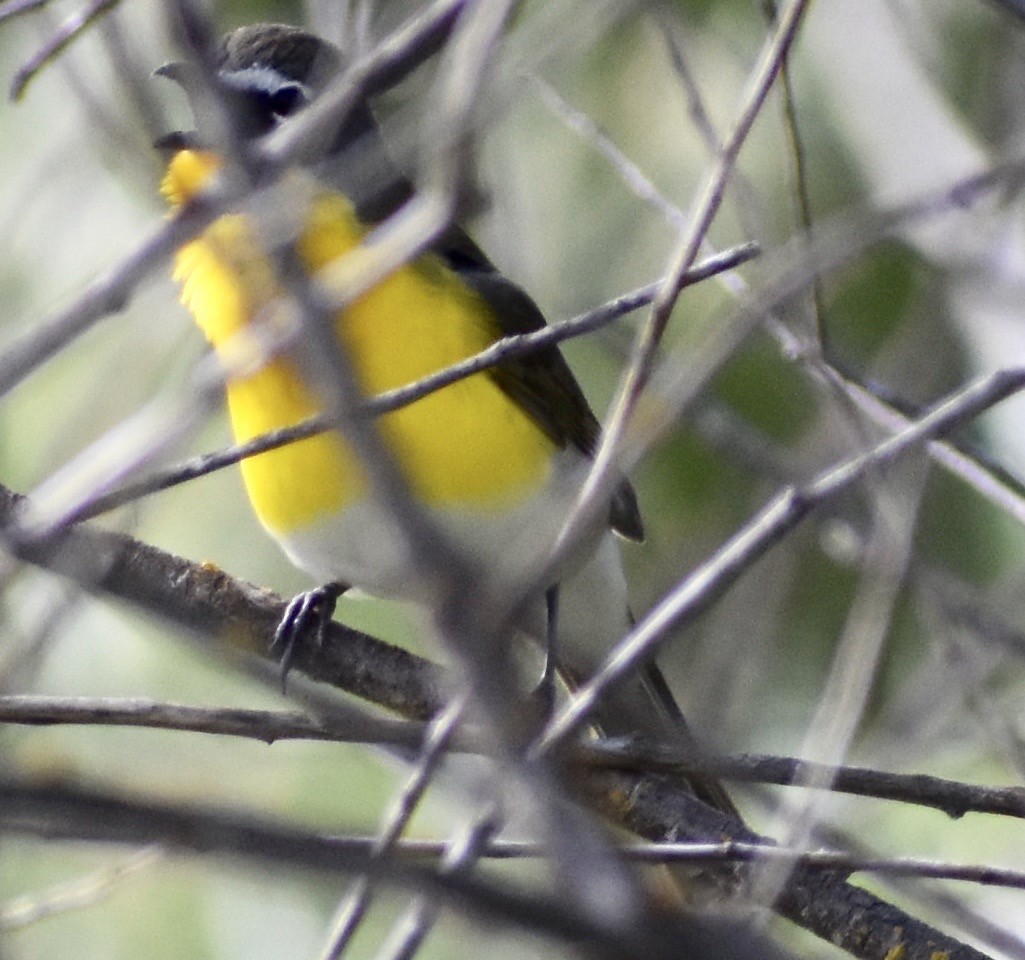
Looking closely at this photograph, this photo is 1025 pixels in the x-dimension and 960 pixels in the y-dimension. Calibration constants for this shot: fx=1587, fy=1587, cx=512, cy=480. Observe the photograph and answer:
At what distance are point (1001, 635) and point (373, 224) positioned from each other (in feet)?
4.97

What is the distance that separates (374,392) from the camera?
2.88 meters

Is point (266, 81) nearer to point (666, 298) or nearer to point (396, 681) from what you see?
point (396, 681)

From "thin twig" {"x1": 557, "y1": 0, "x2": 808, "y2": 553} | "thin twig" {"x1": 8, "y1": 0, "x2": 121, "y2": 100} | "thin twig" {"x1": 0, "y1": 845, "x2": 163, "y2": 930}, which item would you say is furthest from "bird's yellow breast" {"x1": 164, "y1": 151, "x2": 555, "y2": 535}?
"thin twig" {"x1": 557, "y1": 0, "x2": 808, "y2": 553}

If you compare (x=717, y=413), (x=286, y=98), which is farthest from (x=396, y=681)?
(x=286, y=98)

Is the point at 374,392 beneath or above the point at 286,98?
beneath

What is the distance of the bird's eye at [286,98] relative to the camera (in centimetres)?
320

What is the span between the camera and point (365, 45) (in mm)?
2264

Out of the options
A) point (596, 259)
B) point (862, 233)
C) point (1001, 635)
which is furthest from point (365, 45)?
point (596, 259)

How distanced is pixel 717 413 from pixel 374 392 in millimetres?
675

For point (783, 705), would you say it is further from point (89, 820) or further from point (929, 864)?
point (89, 820)

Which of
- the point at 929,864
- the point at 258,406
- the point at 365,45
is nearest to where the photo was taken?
the point at 929,864

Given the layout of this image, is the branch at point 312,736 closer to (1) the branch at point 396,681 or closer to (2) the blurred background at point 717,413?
(1) the branch at point 396,681

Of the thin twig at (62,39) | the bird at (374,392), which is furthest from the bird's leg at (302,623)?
the thin twig at (62,39)

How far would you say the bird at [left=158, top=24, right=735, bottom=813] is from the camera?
2949mm
